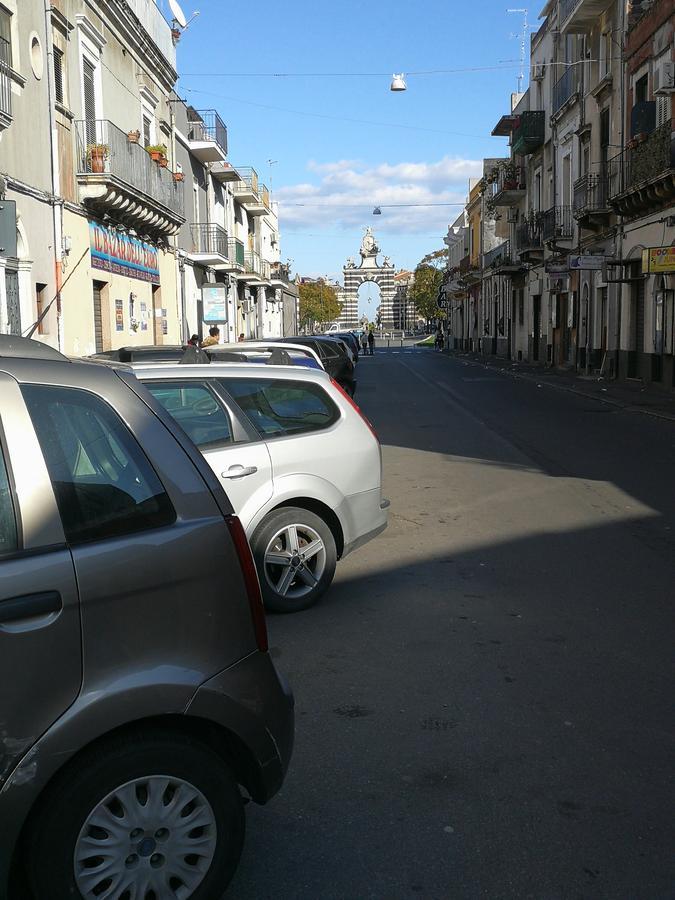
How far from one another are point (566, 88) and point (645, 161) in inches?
513

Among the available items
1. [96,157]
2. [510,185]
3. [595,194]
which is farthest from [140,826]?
[510,185]

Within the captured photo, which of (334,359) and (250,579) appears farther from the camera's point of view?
(334,359)

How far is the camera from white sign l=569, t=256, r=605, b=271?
91.5 feet

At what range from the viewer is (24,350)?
3008 mm

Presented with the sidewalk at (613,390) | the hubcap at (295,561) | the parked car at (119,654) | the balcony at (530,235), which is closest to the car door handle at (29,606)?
the parked car at (119,654)

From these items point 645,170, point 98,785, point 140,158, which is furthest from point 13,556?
point 645,170

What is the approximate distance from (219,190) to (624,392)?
23694 mm

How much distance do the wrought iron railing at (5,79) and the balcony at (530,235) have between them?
28.4 m

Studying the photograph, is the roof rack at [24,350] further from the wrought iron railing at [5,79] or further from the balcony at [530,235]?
the balcony at [530,235]

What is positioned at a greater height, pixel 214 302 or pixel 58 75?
pixel 58 75

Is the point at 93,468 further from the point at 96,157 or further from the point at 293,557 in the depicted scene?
the point at 96,157

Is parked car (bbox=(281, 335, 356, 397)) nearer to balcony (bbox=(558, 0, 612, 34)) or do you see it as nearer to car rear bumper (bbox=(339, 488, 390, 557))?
balcony (bbox=(558, 0, 612, 34))

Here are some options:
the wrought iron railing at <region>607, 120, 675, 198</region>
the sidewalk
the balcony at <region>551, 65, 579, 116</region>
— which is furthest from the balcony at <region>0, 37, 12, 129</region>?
the balcony at <region>551, 65, 579, 116</region>

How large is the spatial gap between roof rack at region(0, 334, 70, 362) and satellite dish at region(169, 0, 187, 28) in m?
29.5
